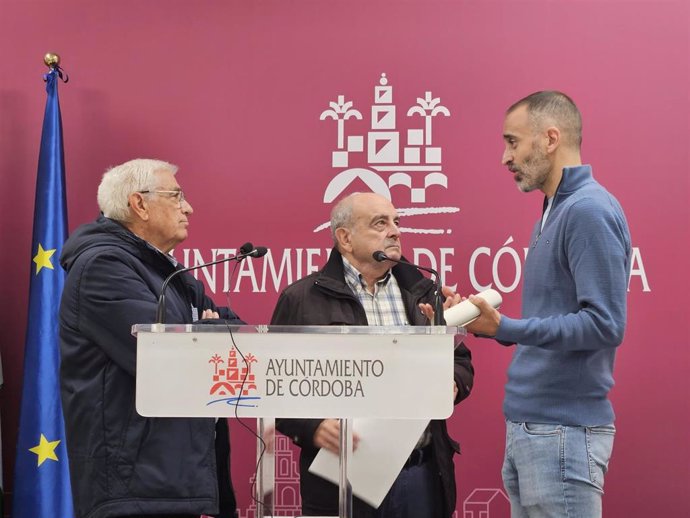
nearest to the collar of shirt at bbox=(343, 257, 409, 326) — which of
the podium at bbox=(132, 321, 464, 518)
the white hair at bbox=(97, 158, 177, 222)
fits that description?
the white hair at bbox=(97, 158, 177, 222)

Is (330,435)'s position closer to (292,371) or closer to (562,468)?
(292,371)

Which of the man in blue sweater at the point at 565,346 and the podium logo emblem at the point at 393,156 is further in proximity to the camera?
the podium logo emblem at the point at 393,156

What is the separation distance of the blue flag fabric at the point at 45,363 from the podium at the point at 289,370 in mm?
1697

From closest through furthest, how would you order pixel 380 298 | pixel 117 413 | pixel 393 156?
pixel 117 413 < pixel 380 298 < pixel 393 156

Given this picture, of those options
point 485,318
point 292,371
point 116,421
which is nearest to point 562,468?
point 485,318

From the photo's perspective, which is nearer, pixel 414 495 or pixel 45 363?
pixel 414 495

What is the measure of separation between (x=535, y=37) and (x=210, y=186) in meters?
1.55

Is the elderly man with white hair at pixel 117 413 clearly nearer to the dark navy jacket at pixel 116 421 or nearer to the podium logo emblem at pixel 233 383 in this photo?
the dark navy jacket at pixel 116 421

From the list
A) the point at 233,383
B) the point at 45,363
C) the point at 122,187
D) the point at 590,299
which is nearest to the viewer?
the point at 233,383

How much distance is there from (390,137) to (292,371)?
1928mm

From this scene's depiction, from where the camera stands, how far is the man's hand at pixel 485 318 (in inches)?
102

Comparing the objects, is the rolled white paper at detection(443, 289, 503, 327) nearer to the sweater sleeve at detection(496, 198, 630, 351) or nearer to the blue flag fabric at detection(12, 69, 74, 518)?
the sweater sleeve at detection(496, 198, 630, 351)

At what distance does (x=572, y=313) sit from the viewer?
2.65 m

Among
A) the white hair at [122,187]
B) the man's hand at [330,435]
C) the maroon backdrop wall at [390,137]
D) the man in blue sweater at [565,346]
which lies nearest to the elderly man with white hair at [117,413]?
the white hair at [122,187]
